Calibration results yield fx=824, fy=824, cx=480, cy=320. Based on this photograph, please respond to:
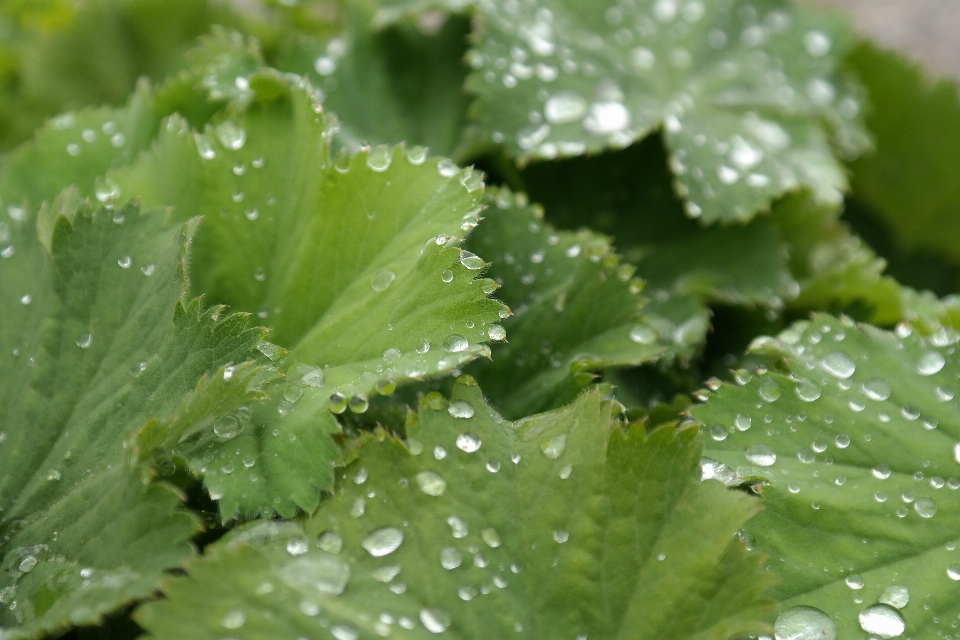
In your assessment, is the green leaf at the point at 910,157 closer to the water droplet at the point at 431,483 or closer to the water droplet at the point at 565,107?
the water droplet at the point at 565,107

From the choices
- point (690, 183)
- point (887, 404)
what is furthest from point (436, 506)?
point (690, 183)

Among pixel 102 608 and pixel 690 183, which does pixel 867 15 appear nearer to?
pixel 690 183

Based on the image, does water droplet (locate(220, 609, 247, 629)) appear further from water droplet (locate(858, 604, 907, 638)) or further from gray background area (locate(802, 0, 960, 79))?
gray background area (locate(802, 0, 960, 79))

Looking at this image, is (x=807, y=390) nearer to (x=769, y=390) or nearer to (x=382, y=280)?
(x=769, y=390)

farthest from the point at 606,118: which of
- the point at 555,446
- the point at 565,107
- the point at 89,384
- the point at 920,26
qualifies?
the point at 920,26

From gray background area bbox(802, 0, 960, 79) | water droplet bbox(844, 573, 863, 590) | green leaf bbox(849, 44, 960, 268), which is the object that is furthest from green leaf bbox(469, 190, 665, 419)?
gray background area bbox(802, 0, 960, 79)

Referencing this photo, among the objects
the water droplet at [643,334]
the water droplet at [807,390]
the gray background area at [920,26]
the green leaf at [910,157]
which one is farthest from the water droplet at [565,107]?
the gray background area at [920,26]
